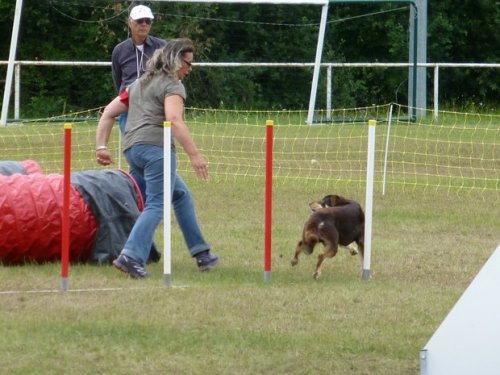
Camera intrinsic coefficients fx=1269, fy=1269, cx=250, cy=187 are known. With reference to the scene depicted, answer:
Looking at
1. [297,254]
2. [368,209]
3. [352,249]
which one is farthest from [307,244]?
[352,249]

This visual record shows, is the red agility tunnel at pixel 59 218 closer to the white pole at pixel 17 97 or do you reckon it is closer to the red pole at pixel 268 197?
the red pole at pixel 268 197

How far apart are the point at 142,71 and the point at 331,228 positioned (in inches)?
93.5

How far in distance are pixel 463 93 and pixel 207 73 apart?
9573mm

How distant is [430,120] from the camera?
20766 mm

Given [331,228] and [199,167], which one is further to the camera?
[331,228]

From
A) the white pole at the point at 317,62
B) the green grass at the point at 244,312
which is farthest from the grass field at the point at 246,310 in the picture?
the white pole at the point at 317,62

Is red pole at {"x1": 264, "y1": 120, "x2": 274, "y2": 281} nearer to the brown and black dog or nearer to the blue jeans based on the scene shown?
the brown and black dog

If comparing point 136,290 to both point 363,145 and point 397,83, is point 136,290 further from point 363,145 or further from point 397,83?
point 397,83

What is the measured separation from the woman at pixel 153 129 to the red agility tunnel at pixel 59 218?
57 centimetres

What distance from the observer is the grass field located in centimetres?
618

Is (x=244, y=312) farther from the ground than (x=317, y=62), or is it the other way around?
(x=317, y=62)

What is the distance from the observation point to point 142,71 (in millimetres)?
9797

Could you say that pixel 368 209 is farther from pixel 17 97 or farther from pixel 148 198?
pixel 17 97

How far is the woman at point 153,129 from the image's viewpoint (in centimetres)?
805
